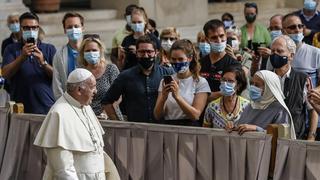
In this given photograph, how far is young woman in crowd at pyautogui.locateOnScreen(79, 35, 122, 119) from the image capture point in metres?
10.6

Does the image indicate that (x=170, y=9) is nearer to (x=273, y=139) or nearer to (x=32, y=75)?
(x=32, y=75)

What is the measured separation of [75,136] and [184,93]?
69.8 inches

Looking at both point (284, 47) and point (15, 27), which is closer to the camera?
point (284, 47)

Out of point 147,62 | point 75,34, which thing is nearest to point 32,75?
point 75,34

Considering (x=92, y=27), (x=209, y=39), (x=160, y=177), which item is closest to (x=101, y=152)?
(x=160, y=177)

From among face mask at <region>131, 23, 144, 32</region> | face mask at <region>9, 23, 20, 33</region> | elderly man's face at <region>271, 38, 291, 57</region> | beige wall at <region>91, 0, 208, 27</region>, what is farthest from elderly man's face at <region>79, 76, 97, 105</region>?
beige wall at <region>91, 0, 208, 27</region>

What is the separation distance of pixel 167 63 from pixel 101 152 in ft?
8.16

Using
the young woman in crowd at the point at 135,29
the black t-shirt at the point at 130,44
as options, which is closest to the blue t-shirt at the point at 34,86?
the black t-shirt at the point at 130,44

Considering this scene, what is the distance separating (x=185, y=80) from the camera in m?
10.1

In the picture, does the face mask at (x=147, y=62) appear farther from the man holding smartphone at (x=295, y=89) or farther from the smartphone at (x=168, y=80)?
the man holding smartphone at (x=295, y=89)

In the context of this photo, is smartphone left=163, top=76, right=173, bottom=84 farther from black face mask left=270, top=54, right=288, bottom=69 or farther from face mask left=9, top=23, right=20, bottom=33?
face mask left=9, top=23, right=20, bottom=33

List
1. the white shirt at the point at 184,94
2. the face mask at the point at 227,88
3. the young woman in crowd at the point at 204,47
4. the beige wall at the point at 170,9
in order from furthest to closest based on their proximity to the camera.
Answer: the beige wall at the point at 170,9
the young woman in crowd at the point at 204,47
the white shirt at the point at 184,94
the face mask at the point at 227,88

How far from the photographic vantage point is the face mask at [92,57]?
1060cm

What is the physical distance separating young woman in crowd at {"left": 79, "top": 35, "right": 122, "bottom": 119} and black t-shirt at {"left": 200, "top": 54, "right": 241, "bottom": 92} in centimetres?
86
